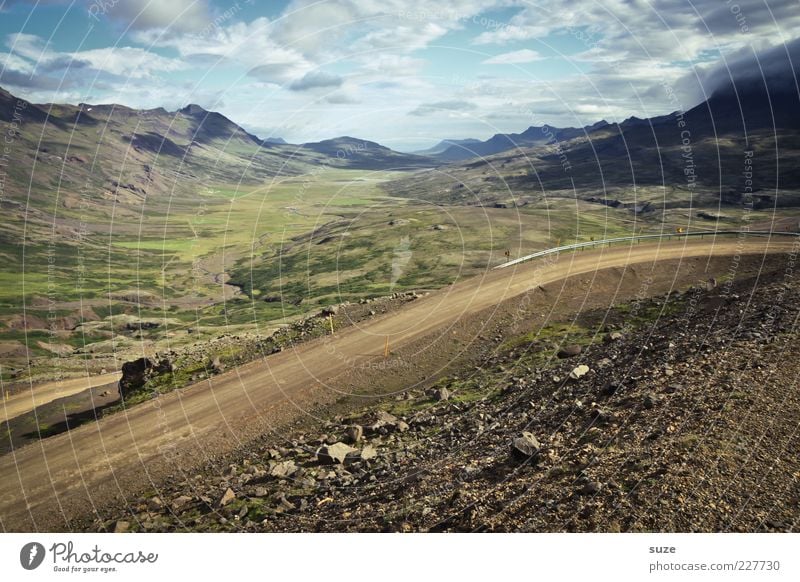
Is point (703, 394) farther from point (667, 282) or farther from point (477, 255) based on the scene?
point (477, 255)

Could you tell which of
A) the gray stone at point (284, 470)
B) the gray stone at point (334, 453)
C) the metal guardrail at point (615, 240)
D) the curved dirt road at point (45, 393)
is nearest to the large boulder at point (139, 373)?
the curved dirt road at point (45, 393)

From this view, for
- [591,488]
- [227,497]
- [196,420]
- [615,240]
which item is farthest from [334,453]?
A: [615,240]

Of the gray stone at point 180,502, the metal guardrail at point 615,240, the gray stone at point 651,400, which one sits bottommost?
the gray stone at point 180,502

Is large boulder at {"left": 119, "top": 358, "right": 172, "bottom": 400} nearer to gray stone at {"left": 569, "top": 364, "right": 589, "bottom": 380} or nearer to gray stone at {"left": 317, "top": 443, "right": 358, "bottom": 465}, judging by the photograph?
gray stone at {"left": 317, "top": 443, "right": 358, "bottom": 465}

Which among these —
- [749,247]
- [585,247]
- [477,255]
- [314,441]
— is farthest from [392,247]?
[314,441]

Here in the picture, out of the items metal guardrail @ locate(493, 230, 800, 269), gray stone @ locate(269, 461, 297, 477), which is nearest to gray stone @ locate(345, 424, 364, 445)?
gray stone @ locate(269, 461, 297, 477)

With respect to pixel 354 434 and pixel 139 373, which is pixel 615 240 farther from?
pixel 139 373

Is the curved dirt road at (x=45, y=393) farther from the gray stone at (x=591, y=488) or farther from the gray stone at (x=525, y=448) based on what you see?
the gray stone at (x=591, y=488)
